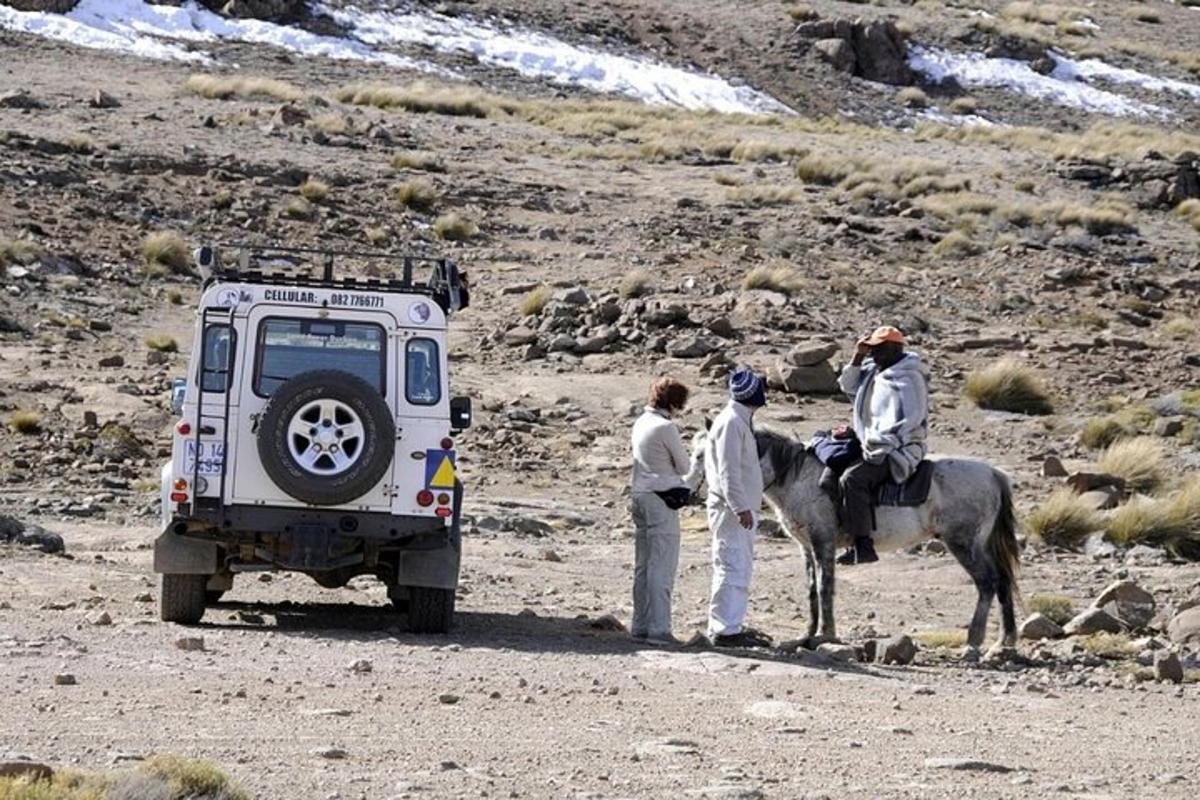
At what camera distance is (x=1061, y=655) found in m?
13.8

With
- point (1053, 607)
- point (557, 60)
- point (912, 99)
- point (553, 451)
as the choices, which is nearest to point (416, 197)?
point (553, 451)

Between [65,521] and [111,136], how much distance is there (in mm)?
22087

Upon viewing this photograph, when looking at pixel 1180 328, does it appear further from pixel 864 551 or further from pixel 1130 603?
pixel 864 551

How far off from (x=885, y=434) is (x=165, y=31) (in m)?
47.9

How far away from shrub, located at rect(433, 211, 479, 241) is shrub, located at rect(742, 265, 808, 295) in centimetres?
614

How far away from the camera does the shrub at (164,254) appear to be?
1339 inches

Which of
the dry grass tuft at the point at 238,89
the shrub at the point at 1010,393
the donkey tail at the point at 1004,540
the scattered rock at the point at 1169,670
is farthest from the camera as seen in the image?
the dry grass tuft at the point at 238,89

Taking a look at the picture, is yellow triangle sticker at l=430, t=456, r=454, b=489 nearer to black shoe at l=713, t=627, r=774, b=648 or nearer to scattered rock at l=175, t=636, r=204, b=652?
scattered rock at l=175, t=636, r=204, b=652

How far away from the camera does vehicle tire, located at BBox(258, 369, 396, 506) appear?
13.0 m

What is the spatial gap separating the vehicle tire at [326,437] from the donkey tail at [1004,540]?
416cm

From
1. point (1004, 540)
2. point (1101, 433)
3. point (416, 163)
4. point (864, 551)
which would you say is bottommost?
point (1101, 433)

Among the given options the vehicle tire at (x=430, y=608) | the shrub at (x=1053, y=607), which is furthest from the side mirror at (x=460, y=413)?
the shrub at (x=1053, y=607)

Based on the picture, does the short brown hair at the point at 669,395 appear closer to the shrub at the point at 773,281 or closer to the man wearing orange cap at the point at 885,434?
the man wearing orange cap at the point at 885,434

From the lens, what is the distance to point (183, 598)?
1371 cm
